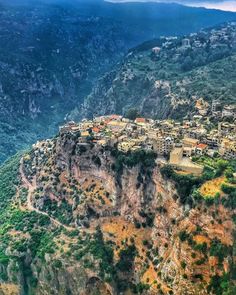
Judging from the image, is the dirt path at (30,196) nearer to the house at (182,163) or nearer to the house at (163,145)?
the house at (163,145)

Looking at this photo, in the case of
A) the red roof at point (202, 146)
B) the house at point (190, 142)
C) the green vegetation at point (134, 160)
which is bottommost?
the green vegetation at point (134, 160)

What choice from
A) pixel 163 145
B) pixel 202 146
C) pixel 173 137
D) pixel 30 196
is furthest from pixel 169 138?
pixel 30 196

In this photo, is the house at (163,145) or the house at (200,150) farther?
the house at (163,145)

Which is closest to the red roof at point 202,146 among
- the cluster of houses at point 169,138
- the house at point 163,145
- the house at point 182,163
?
the cluster of houses at point 169,138

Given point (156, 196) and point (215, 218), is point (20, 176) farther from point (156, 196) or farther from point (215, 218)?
point (215, 218)

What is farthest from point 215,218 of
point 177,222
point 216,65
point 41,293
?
point 216,65

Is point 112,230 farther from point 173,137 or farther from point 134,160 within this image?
point 173,137

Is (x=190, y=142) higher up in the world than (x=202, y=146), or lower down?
lower down
